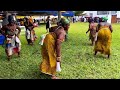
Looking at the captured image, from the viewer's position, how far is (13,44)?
525 cm

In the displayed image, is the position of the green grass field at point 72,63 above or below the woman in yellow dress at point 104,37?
below

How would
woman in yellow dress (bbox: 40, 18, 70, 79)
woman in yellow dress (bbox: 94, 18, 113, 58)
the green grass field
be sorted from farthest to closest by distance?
1. woman in yellow dress (bbox: 94, 18, 113, 58)
2. the green grass field
3. woman in yellow dress (bbox: 40, 18, 70, 79)

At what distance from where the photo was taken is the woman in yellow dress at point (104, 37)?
5.51m

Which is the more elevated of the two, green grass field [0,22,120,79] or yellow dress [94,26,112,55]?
yellow dress [94,26,112,55]

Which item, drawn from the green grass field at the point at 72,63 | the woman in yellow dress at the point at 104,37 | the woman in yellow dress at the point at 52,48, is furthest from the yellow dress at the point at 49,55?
the woman in yellow dress at the point at 104,37

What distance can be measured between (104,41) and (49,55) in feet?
5.74

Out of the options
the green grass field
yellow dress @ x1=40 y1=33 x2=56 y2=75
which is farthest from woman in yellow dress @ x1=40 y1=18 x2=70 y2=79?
the green grass field

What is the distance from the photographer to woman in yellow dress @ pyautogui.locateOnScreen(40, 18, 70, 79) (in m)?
4.15

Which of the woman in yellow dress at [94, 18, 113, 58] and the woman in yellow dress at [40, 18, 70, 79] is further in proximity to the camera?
the woman in yellow dress at [94, 18, 113, 58]

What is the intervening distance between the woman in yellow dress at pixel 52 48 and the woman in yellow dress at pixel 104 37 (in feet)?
4.83

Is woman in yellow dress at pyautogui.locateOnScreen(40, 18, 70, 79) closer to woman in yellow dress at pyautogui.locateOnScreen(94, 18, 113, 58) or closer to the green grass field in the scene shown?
the green grass field

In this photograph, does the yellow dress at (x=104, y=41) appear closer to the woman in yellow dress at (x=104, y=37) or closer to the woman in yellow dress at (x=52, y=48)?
the woman in yellow dress at (x=104, y=37)

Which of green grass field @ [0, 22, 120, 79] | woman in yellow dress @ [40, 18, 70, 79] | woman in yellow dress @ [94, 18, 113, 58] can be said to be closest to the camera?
woman in yellow dress @ [40, 18, 70, 79]
